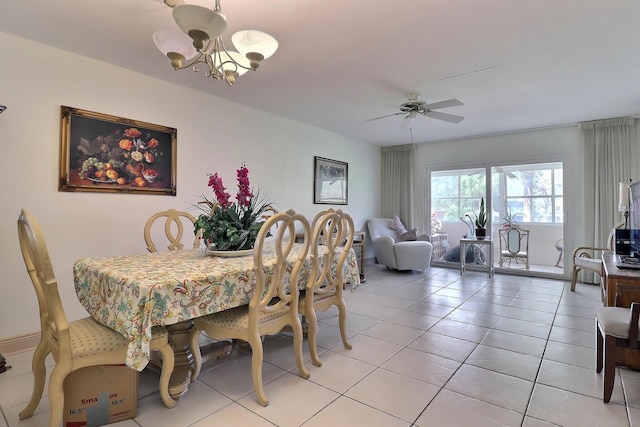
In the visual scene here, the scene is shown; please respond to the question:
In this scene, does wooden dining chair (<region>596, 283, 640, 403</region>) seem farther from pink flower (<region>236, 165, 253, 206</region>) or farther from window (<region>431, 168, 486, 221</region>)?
window (<region>431, 168, 486, 221</region>)

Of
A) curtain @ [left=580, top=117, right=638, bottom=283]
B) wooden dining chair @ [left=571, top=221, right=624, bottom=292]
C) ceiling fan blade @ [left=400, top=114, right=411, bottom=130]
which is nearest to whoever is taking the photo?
wooden dining chair @ [left=571, top=221, right=624, bottom=292]

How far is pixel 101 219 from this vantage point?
2.82m

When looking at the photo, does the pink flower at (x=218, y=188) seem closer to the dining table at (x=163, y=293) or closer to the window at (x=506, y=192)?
the dining table at (x=163, y=293)

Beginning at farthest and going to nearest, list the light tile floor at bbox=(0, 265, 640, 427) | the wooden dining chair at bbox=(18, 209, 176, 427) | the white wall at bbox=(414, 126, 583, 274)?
the white wall at bbox=(414, 126, 583, 274), the light tile floor at bbox=(0, 265, 640, 427), the wooden dining chair at bbox=(18, 209, 176, 427)

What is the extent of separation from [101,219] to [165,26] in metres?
1.68

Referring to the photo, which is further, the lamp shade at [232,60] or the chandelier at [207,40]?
the lamp shade at [232,60]

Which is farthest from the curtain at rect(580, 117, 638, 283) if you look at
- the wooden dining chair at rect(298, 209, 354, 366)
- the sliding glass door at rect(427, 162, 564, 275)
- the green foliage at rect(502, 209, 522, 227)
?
the wooden dining chair at rect(298, 209, 354, 366)

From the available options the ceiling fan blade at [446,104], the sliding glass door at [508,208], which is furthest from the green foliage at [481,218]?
the ceiling fan blade at [446,104]

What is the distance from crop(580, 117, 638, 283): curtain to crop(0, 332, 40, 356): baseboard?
643cm

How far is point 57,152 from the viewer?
260cm

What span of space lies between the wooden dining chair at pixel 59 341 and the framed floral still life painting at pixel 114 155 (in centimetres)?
131

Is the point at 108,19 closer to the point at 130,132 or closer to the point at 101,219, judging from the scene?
the point at 130,132

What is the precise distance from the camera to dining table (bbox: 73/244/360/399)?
142 centimetres

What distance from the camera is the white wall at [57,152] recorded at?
241 centimetres
